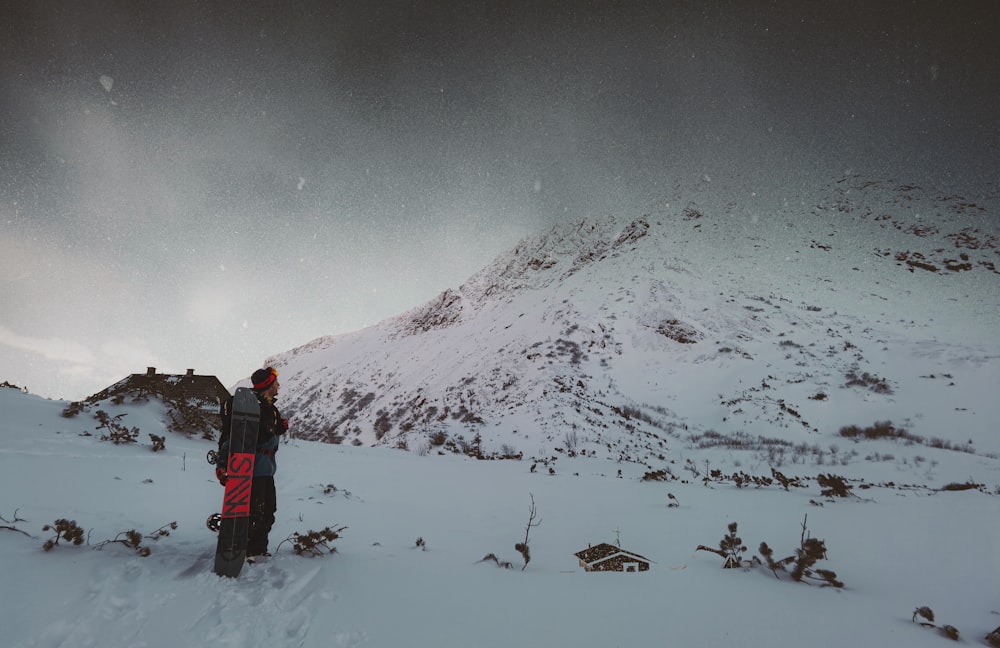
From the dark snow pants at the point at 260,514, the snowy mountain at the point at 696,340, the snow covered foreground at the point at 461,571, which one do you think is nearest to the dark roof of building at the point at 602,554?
the snow covered foreground at the point at 461,571

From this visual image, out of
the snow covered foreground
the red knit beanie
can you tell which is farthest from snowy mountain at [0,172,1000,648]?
the red knit beanie

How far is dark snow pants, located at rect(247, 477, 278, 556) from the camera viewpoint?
388cm

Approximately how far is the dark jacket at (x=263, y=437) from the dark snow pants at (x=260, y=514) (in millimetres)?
105

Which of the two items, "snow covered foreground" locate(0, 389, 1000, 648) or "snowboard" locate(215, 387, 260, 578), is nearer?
"snow covered foreground" locate(0, 389, 1000, 648)

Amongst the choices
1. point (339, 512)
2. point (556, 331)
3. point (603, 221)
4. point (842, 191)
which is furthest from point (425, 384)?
point (842, 191)

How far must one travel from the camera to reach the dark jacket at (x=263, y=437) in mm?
4020

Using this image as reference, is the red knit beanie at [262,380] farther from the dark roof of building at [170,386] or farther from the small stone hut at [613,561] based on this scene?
the dark roof of building at [170,386]

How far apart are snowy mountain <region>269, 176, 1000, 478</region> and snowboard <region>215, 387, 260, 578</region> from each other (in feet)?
38.2

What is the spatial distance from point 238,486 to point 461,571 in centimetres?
204

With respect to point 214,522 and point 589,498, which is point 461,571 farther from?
point 589,498

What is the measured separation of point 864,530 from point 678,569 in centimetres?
305

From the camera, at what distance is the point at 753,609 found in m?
2.87

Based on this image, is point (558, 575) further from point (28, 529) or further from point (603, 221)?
point (603, 221)

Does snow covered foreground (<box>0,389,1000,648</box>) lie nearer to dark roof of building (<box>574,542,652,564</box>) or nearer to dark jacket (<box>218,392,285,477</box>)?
dark roof of building (<box>574,542,652,564</box>)
